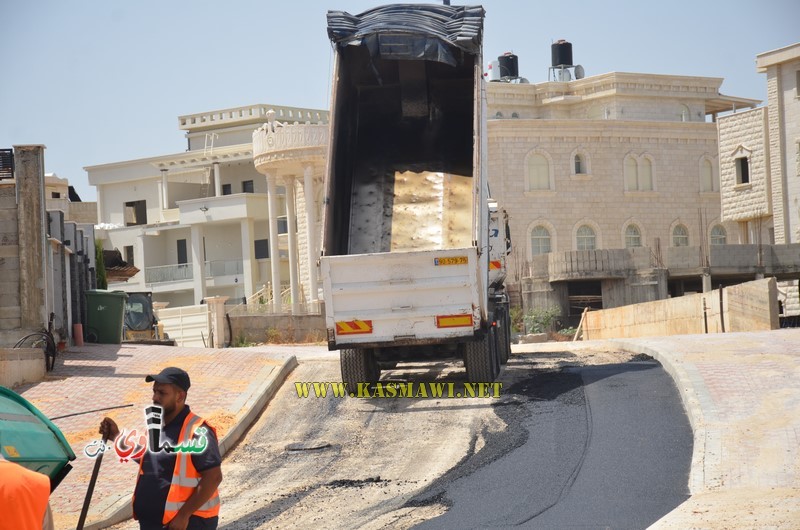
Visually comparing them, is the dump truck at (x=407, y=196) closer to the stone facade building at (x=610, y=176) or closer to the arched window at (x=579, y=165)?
the stone facade building at (x=610, y=176)

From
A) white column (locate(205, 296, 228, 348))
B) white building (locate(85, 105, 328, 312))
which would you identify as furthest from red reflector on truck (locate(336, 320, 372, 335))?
white building (locate(85, 105, 328, 312))

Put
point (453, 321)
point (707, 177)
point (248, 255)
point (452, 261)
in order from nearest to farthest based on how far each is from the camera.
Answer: point (452, 261) < point (453, 321) < point (707, 177) < point (248, 255)

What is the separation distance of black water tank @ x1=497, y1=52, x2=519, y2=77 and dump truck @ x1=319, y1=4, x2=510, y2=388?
41890mm

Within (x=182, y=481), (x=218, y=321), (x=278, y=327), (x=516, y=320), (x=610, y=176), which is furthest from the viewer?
(x=610, y=176)

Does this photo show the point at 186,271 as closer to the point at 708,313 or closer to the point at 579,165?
the point at 579,165

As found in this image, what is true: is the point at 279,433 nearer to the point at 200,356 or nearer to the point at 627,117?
the point at 200,356

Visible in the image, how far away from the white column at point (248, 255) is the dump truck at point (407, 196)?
3470cm

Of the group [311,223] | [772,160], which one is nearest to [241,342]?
[311,223]

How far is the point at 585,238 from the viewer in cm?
5044

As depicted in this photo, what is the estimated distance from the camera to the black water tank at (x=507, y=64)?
2361 inches

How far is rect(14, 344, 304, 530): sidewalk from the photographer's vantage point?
11.6 meters

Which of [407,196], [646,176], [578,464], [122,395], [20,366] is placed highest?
[646,176]

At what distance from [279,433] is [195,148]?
155 feet

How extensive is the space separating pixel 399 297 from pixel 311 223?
2507 centimetres
